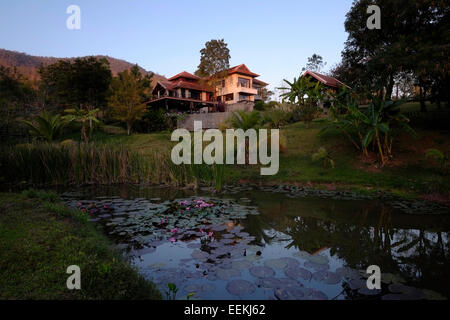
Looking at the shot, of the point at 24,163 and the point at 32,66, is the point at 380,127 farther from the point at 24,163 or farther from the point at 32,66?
the point at 32,66

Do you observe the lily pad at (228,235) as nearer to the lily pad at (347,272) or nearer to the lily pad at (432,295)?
the lily pad at (347,272)

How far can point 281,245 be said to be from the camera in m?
3.52

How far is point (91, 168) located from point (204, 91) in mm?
28070

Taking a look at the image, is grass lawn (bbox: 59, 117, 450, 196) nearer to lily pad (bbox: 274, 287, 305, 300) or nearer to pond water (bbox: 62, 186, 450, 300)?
pond water (bbox: 62, 186, 450, 300)

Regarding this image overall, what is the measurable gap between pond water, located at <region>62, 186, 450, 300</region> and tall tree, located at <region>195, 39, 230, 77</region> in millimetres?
28603

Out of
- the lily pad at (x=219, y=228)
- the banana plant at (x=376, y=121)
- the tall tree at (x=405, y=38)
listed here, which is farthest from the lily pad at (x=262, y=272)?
the tall tree at (x=405, y=38)

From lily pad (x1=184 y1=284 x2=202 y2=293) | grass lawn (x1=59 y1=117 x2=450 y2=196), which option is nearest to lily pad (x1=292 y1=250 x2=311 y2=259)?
lily pad (x1=184 y1=284 x2=202 y2=293)

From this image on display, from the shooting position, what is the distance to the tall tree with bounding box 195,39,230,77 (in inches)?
1228

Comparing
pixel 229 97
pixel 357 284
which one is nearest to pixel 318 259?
pixel 357 284

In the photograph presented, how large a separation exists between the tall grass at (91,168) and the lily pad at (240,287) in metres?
4.56

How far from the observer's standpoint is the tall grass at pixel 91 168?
7.38m
